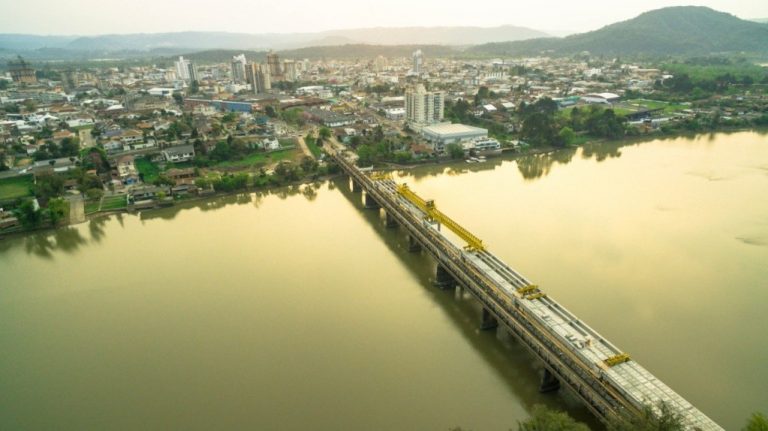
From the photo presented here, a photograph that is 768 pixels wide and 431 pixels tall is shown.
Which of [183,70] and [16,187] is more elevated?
[183,70]

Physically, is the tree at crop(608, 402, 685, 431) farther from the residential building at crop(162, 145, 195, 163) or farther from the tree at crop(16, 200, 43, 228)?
the residential building at crop(162, 145, 195, 163)

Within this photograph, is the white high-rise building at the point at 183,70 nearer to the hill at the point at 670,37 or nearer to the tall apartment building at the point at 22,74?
the tall apartment building at the point at 22,74

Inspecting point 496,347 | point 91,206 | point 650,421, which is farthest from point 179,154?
point 650,421

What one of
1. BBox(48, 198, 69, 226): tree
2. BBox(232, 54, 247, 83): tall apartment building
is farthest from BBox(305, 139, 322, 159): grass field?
BBox(232, 54, 247, 83): tall apartment building

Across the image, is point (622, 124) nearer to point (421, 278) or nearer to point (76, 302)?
point (421, 278)

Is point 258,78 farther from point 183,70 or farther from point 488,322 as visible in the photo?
point 488,322

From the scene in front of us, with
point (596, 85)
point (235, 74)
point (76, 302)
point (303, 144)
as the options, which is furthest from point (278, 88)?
point (76, 302)
